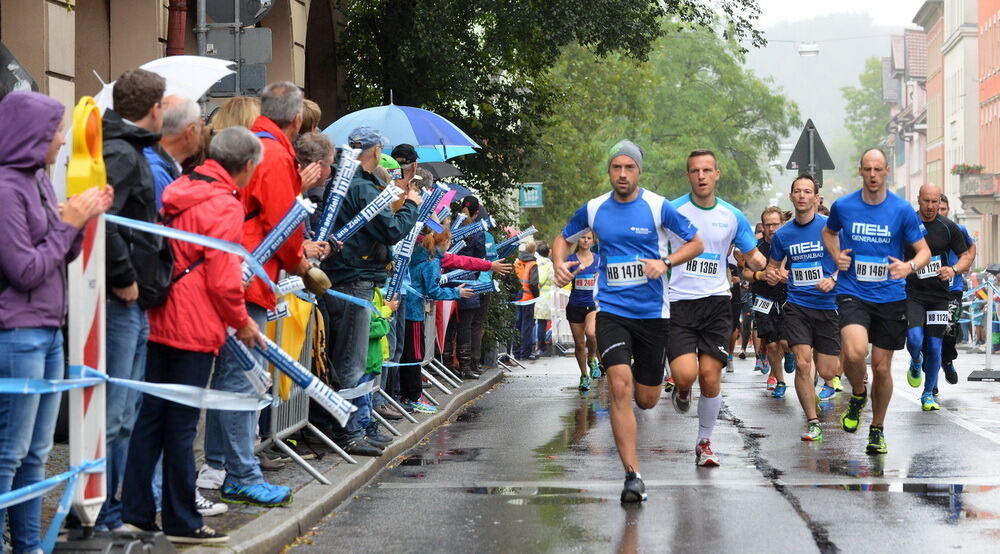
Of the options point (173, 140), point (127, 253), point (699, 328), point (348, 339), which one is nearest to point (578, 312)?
point (699, 328)

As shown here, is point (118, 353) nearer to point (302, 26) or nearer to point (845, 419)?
point (845, 419)

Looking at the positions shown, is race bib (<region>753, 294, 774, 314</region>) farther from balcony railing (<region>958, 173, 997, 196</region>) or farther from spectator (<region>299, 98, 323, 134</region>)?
balcony railing (<region>958, 173, 997, 196</region>)

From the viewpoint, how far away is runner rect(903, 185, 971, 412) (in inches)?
623

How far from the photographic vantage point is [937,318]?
52.4 ft

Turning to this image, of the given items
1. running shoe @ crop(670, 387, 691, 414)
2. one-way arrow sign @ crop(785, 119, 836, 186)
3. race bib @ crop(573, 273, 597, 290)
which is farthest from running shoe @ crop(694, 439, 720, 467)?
one-way arrow sign @ crop(785, 119, 836, 186)

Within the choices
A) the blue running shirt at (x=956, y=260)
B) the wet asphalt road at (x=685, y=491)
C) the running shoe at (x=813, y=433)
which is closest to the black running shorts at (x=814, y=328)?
the wet asphalt road at (x=685, y=491)

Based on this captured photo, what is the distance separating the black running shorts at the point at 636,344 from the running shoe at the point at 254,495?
7.16 ft

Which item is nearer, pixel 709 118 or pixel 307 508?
pixel 307 508

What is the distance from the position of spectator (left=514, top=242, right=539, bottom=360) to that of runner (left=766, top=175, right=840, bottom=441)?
14.9 m

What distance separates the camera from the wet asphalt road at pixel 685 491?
7.97 m

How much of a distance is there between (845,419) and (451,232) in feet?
18.6

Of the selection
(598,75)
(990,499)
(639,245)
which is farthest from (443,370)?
(598,75)

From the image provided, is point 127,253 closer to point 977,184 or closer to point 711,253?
point 711,253

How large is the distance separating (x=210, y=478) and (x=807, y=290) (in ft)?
21.0
